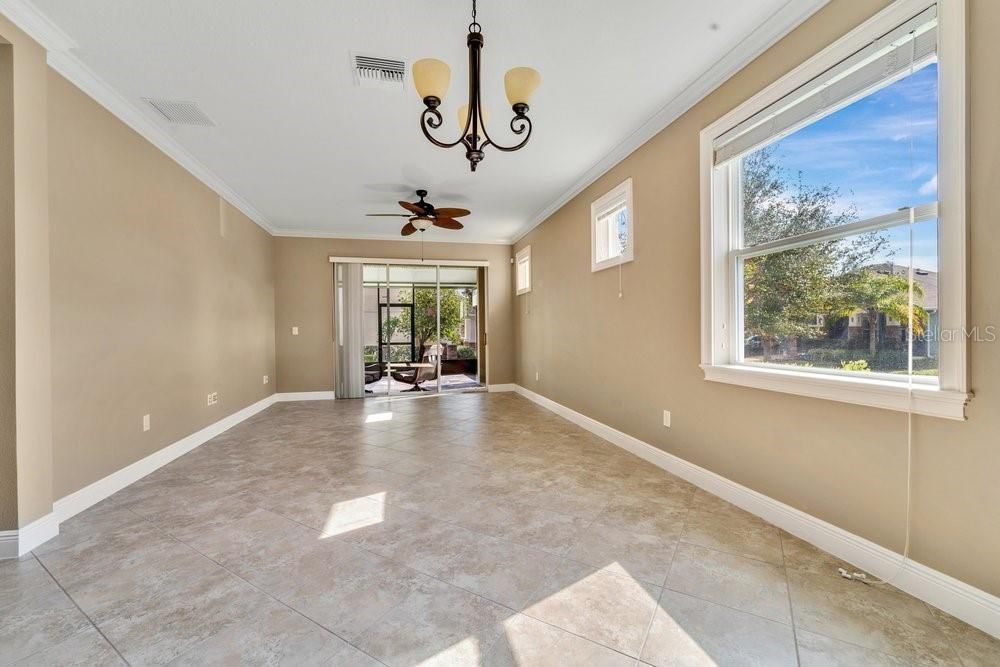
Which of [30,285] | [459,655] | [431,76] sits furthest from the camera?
[30,285]

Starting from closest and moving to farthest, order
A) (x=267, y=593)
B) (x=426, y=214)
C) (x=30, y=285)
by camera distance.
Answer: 1. (x=267, y=593)
2. (x=30, y=285)
3. (x=426, y=214)

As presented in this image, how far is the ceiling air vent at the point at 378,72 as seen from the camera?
8.06 ft

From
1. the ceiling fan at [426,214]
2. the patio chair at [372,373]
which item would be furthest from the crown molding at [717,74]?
the patio chair at [372,373]

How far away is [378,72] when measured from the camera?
257 cm

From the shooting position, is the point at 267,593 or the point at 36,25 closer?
the point at 267,593

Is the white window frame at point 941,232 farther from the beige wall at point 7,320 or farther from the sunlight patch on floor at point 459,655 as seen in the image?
the beige wall at point 7,320

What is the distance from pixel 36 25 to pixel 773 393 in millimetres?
4388

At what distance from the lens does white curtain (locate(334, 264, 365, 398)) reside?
6.71 m

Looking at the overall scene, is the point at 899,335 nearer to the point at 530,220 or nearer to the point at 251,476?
the point at 251,476

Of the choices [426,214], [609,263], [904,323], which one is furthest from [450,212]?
[904,323]

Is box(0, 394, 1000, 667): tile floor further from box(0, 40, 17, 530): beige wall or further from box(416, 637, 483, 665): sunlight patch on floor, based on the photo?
box(0, 40, 17, 530): beige wall

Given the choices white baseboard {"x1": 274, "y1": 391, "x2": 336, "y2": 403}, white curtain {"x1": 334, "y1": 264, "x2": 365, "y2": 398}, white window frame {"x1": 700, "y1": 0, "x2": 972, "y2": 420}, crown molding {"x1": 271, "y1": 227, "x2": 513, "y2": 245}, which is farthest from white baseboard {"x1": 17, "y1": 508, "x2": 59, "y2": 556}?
crown molding {"x1": 271, "y1": 227, "x2": 513, "y2": 245}

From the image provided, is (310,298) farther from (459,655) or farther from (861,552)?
(861,552)

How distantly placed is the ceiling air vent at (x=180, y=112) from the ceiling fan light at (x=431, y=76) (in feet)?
7.08
